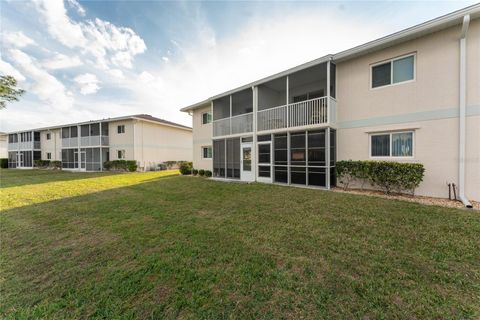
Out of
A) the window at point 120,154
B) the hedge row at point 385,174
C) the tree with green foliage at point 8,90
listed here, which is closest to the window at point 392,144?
the hedge row at point 385,174

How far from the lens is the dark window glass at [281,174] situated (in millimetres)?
9945

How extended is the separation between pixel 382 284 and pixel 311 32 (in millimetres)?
10082

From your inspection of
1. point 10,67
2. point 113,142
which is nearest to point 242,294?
point 10,67

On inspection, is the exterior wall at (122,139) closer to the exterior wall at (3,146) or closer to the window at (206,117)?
the window at (206,117)

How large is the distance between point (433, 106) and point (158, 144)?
22937 mm

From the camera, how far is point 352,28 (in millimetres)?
8469

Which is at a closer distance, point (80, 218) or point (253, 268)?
point (253, 268)

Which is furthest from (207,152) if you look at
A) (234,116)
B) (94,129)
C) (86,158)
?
(86,158)

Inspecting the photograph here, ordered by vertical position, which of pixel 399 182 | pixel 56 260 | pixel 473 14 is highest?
pixel 473 14

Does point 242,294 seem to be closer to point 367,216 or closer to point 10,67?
point 367,216

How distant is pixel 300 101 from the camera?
10.9m

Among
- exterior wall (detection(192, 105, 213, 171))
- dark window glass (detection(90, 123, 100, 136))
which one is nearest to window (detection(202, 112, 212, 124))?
exterior wall (detection(192, 105, 213, 171))

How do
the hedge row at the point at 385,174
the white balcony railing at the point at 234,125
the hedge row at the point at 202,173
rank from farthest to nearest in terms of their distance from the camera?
the hedge row at the point at 202,173 < the white balcony railing at the point at 234,125 < the hedge row at the point at 385,174

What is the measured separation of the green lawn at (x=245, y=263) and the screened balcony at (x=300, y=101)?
4.88 meters
